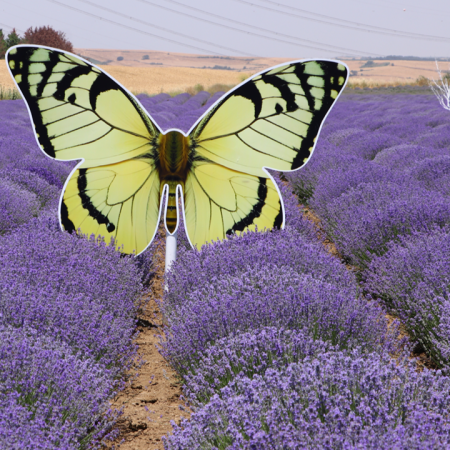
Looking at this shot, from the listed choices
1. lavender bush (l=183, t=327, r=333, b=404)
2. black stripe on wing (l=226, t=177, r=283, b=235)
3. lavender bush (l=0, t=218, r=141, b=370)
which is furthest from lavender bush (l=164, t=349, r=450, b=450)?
black stripe on wing (l=226, t=177, r=283, b=235)

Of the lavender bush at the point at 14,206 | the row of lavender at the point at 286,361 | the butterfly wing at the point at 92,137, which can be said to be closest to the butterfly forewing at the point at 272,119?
the butterfly wing at the point at 92,137

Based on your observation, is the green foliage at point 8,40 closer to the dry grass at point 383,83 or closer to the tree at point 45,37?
the tree at point 45,37

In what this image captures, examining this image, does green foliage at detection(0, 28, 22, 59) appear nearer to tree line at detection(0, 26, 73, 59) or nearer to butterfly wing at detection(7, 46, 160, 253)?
tree line at detection(0, 26, 73, 59)

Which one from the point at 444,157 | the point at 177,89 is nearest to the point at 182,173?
the point at 444,157

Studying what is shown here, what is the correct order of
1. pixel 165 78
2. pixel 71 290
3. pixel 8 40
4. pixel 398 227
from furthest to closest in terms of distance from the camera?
pixel 165 78 < pixel 8 40 < pixel 398 227 < pixel 71 290

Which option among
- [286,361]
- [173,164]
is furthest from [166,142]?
[286,361]

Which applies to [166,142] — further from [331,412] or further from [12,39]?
[12,39]

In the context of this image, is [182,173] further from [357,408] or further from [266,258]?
[357,408]
